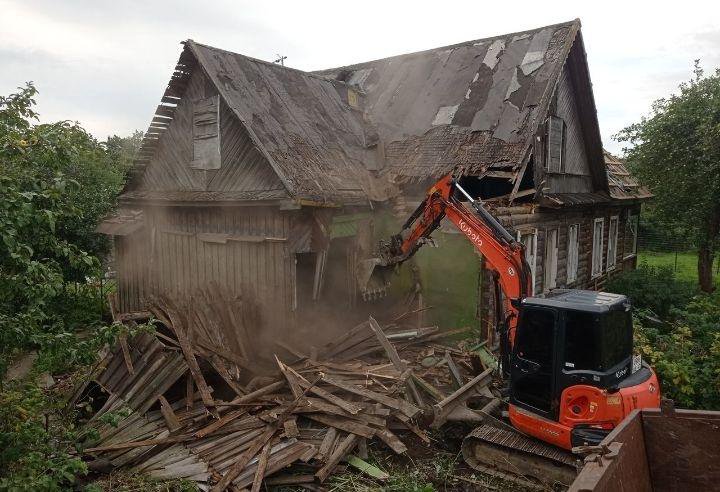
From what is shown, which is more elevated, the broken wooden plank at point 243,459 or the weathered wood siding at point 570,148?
the weathered wood siding at point 570,148

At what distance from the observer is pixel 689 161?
18.3m

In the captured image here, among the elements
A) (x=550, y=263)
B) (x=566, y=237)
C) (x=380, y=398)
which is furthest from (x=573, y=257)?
(x=380, y=398)

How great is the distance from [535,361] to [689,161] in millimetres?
15448

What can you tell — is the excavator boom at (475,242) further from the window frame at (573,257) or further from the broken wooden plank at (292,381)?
the window frame at (573,257)

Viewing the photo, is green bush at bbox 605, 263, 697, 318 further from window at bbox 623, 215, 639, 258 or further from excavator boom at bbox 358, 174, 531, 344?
excavator boom at bbox 358, 174, 531, 344

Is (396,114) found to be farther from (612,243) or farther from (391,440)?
(391,440)

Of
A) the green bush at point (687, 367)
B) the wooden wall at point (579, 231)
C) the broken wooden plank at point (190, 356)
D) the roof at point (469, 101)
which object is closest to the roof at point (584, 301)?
the green bush at point (687, 367)

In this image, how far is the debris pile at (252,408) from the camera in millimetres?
7031

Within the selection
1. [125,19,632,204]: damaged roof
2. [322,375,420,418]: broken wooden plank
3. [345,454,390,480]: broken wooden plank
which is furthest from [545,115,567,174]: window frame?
[345,454,390,480]: broken wooden plank

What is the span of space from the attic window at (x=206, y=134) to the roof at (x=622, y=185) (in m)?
13.2

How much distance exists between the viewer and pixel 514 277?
24.6ft

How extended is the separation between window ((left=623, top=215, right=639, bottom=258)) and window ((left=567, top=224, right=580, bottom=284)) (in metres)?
6.47

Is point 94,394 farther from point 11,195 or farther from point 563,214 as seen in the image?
point 563,214

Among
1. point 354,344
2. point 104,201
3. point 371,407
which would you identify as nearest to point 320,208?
point 354,344
